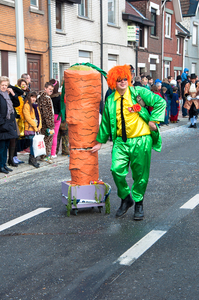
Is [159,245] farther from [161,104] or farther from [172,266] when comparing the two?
[161,104]

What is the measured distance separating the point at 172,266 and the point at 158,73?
2631 cm

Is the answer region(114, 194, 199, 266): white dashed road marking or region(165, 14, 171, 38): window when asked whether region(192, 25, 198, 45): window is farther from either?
region(114, 194, 199, 266): white dashed road marking

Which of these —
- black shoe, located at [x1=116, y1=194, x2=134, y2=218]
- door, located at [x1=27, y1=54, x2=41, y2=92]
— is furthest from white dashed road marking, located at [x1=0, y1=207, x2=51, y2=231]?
door, located at [x1=27, y1=54, x2=41, y2=92]

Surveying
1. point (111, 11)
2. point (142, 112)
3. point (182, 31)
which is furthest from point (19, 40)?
point (182, 31)

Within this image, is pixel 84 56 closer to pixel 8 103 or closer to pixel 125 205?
pixel 8 103

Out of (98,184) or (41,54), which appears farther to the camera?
(41,54)

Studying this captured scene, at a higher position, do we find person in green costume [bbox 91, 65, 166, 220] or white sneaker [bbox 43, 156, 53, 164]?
person in green costume [bbox 91, 65, 166, 220]

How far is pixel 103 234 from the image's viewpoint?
4.76m

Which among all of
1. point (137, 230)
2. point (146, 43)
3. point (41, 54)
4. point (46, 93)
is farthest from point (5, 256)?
point (146, 43)

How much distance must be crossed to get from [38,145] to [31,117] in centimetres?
63

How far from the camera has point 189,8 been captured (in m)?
37.6

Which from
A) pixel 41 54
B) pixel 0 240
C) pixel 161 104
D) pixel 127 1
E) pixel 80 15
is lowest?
pixel 0 240

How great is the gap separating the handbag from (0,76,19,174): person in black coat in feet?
1.48

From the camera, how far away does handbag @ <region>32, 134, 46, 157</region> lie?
29.2 ft
